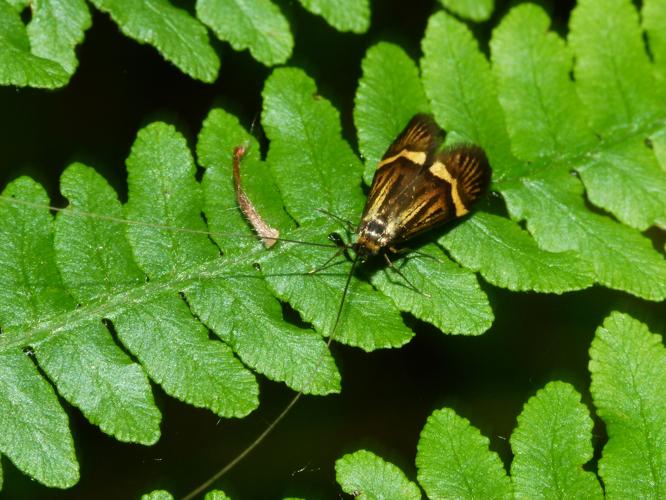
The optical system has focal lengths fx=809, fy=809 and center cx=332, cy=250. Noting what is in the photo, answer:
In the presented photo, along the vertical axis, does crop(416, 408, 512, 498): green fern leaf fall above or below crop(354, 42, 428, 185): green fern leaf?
below

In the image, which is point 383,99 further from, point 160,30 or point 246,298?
point 246,298

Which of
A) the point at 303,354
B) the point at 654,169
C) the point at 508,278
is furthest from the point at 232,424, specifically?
the point at 654,169

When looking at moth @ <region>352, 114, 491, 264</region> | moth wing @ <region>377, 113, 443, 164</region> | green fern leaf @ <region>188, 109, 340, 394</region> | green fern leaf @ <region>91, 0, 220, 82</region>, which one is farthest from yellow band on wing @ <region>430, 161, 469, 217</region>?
green fern leaf @ <region>91, 0, 220, 82</region>

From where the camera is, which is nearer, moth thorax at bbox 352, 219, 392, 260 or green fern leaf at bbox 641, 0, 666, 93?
moth thorax at bbox 352, 219, 392, 260

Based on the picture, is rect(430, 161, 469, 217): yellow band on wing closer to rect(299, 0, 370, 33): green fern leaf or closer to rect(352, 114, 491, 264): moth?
rect(352, 114, 491, 264): moth

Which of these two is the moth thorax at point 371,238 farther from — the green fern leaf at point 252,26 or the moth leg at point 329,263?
the green fern leaf at point 252,26

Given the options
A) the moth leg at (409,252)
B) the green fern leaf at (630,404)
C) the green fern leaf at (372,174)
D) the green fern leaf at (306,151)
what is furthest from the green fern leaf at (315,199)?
the green fern leaf at (630,404)
